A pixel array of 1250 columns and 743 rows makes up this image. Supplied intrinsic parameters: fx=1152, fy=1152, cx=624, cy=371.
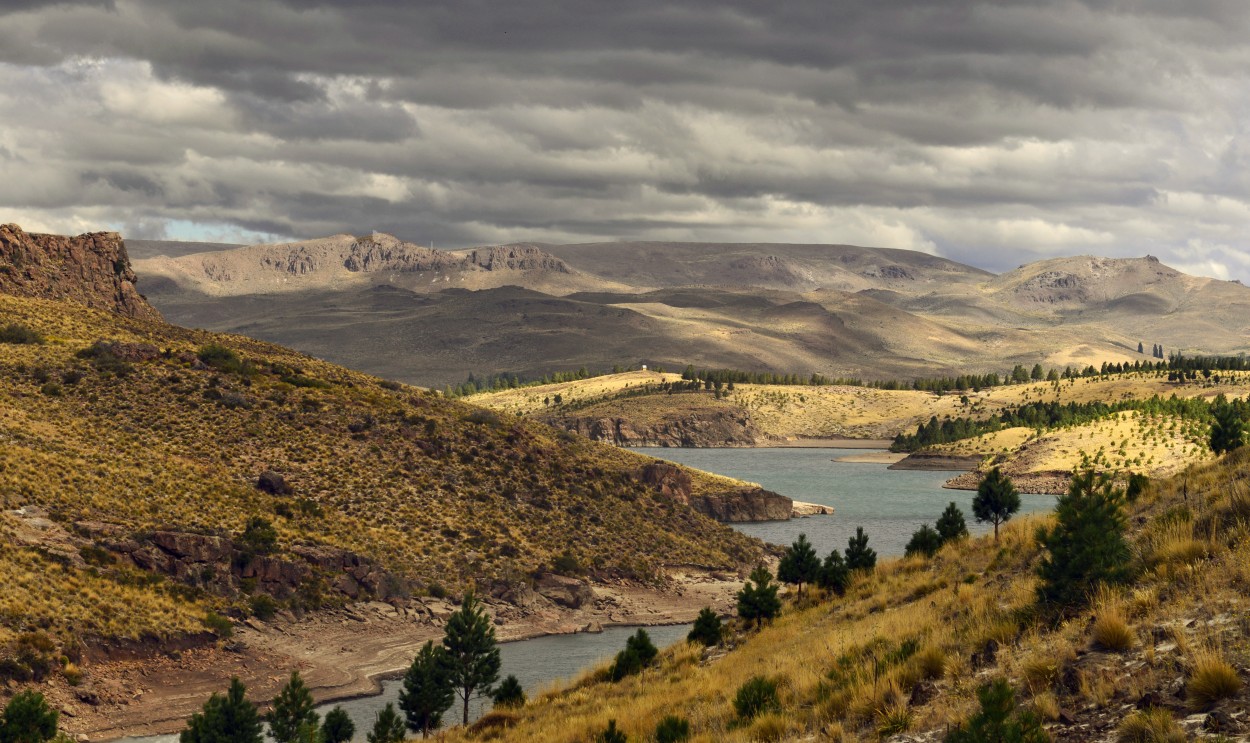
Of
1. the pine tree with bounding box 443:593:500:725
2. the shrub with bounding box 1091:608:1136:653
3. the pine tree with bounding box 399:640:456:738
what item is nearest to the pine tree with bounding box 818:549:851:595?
the shrub with bounding box 1091:608:1136:653

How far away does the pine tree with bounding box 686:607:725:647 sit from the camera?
47.2 meters

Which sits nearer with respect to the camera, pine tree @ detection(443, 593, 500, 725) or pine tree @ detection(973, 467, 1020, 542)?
pine tree @ detection(443, 593, 500, 725)

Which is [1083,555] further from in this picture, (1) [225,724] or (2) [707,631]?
(1) [225,724]

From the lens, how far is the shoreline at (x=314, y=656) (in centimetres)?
7662

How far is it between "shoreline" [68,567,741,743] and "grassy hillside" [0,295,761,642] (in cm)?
325

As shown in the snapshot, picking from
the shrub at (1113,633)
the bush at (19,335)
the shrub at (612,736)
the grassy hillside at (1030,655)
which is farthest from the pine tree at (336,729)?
the bush at (19,335)

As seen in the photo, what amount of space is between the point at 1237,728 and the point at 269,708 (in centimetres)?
7337

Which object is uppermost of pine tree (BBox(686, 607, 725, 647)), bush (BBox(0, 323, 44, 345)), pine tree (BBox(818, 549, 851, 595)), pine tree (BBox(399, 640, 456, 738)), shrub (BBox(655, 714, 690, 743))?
bush (BBox(0, 323, 44, 345))

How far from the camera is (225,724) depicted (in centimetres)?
5816

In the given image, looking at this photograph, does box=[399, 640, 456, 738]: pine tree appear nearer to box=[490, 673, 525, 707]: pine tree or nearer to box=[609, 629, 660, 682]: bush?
box=[490, 673, 525, 707]: pine tree

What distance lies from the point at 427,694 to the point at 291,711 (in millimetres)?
8161

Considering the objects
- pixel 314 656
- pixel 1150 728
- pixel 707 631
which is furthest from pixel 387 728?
pixel 1150 728

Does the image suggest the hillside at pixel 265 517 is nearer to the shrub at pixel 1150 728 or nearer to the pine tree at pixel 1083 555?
the pine tree at pixel 1083 555

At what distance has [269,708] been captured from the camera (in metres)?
79.4
